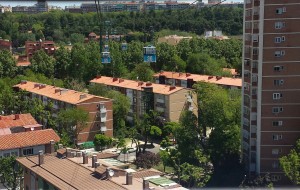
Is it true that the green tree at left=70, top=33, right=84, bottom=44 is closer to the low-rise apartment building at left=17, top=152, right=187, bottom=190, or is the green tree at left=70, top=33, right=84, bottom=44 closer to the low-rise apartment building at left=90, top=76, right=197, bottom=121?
the low-rise apartment building at left=90, top=76, right=197, bottom=121

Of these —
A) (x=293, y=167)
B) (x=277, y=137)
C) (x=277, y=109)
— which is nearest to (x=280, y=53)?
(x=277, y=109)

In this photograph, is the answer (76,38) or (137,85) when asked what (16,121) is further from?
(76,38)

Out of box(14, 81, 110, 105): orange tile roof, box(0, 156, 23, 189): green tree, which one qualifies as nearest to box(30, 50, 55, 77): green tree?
box(14, 81, 110, 105): orange tile roof

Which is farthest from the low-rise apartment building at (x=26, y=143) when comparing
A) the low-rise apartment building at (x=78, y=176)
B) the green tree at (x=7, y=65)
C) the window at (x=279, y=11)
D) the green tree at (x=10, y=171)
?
the green tree at (x=7, y=65)

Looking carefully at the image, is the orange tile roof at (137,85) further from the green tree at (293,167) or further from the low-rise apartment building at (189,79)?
the green tree at (293,167)

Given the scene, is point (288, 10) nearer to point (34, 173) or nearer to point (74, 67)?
point (34, 173)

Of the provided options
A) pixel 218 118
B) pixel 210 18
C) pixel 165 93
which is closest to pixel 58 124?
pixel 165 93

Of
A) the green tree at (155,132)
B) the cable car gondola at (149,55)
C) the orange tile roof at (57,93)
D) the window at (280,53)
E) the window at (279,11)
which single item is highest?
the window at (279,11)
